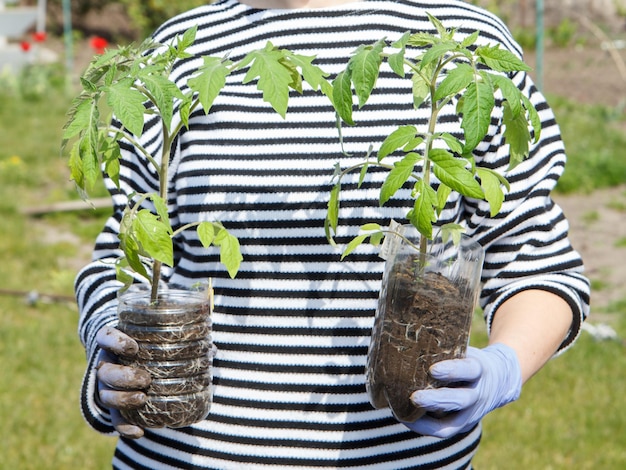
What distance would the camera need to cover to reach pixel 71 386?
14.9 feet

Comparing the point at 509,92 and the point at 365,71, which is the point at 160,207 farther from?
the point at 509,92

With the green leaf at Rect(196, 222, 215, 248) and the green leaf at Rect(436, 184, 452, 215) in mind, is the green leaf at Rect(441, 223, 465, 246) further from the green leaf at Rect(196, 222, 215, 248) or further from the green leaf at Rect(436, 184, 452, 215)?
the green leaf at Rect(196, 222, 215, 248)

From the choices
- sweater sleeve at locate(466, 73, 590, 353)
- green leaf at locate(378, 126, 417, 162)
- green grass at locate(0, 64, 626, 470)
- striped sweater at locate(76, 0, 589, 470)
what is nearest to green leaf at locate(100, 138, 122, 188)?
striped sweater at locate(76, 0, 589, 470)

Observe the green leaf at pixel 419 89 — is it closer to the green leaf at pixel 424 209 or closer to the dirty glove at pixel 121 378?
the green leaf at pixel 424 209

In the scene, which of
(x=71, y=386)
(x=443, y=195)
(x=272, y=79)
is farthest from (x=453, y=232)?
(x=71, y=386)

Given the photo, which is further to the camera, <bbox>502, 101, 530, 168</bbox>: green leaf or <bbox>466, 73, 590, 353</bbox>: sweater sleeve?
<bbox>466, 73, 590, 353</bbox>: sweater sleeve

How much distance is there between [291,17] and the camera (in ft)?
5.90

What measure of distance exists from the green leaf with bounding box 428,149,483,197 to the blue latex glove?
1.02 ft

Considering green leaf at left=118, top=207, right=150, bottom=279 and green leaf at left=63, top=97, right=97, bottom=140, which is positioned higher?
green leaf at left=63, top=97, right=97, bottom=140

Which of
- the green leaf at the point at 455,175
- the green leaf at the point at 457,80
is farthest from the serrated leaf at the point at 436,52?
the green leaf at the point at 455,175

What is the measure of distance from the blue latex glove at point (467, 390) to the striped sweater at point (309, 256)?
182 mm

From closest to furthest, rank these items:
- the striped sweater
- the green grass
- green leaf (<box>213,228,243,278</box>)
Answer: green leaf (<box>213,228,243,278</box>)
the striped sweater
the green grass

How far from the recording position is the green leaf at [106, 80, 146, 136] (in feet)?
4.16

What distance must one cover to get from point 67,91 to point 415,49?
9.48 m
